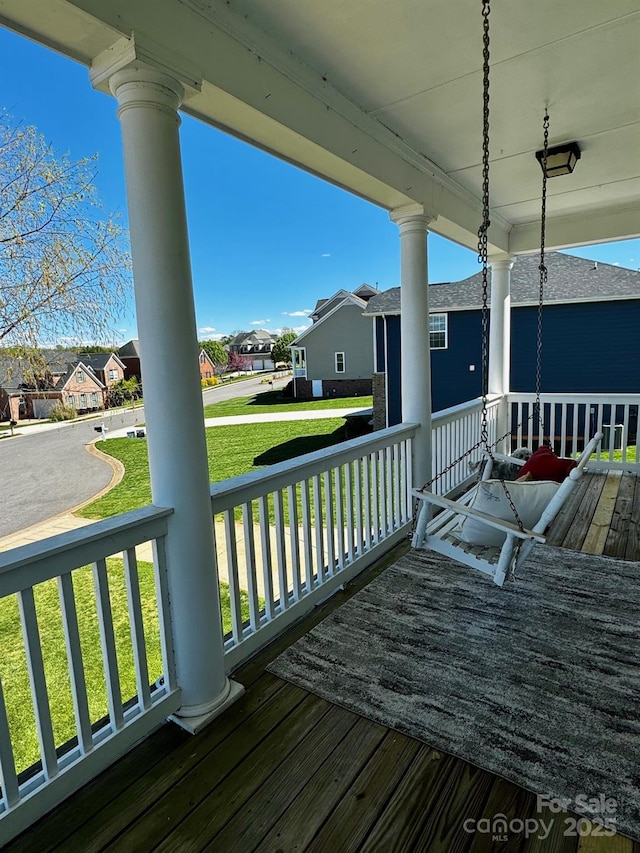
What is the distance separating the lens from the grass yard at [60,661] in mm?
2764

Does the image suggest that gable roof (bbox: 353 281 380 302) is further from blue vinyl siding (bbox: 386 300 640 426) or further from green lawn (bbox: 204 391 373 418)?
blue vinyl siding (bbox: 386 300 640 426)

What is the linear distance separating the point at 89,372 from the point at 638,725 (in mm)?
3055

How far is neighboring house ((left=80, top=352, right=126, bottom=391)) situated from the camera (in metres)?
2.68

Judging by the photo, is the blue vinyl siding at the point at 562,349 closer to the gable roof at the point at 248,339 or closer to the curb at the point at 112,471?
the gable roof at the point at 248,339

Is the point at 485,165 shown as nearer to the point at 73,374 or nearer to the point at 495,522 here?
the point at 495,522

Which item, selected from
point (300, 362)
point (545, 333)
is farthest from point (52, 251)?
point (300, 362)

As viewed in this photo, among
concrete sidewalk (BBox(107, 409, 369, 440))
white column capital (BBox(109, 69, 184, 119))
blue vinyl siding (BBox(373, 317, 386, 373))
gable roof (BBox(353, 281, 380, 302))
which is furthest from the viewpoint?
gable roof (BBox(353, 281, 380, 302))

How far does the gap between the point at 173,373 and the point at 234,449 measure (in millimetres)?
9186

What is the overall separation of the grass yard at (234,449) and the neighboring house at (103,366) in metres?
0.49

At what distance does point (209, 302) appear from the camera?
11164mm

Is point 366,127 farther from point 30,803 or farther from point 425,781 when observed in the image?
point 30,803

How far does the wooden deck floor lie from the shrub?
5.18ft

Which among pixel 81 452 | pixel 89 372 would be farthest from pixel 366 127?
pixel 81 452

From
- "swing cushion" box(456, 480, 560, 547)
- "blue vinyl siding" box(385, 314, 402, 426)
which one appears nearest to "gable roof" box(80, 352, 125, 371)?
"swing cushion" box(456, 480, 560, 547)
